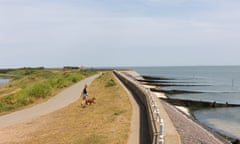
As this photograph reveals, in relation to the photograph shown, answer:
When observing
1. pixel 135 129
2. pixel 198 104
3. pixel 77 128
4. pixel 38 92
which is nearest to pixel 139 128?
pixel 135 129

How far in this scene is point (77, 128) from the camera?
2000 centimetres

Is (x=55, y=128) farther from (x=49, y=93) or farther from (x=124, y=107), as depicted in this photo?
(x=49, y=93)

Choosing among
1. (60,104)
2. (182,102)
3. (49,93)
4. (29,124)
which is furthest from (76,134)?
(182,102)

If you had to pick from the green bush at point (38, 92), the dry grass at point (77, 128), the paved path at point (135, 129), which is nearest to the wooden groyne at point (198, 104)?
the green bush at point (38, 92)

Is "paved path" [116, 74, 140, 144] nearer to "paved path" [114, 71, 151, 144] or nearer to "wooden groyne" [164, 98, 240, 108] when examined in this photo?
"paved path" [114, 71, 151, 144]

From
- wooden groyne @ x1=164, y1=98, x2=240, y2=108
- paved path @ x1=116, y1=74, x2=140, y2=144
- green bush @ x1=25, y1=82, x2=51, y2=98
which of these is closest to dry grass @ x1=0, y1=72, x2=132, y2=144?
paved path @ x1=116, y1=74, x2=140, y2=144

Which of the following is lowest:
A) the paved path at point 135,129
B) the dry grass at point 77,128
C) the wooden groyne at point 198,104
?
the wooden groyne at point 198,104

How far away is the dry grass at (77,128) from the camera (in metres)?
16.6

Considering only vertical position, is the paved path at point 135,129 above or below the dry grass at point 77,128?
above

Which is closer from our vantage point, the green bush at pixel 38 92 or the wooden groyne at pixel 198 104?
the green bush at pixel 38 92

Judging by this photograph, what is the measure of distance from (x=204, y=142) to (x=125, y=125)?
372cm

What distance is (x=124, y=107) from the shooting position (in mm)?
25734

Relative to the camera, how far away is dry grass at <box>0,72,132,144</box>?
54.5 feet

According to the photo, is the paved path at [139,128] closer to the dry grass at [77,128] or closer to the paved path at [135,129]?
the paved path at [135,129]
